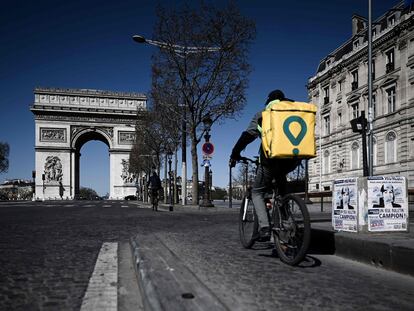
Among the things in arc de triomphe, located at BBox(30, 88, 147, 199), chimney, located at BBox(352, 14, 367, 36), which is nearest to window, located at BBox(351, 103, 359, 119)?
chimney, located at BBox(352, 14, 367, 36)

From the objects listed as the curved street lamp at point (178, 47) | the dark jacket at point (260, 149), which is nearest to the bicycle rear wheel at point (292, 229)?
the dark jacket at point (260, 149)

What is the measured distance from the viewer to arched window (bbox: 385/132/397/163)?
1171 inches

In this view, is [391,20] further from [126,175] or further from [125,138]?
[126,175]

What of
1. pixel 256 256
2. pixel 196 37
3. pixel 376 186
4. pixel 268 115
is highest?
pixel 196 37

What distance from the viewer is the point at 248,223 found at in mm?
4344

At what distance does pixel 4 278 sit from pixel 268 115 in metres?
2.57

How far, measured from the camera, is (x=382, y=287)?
2654 mm

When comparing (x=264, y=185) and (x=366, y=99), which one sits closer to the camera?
(x=264, y=185)

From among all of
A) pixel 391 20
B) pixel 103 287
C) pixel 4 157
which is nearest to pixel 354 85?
pixel 391 20

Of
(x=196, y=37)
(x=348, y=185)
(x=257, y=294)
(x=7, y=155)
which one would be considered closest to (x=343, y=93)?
(x=196, y=37)

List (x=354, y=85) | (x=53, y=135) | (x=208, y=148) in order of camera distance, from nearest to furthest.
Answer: (x=208, y=148)
(x=354, y=85)
(x=53, y=135)

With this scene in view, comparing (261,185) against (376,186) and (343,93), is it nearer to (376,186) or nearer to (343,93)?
(376,186)

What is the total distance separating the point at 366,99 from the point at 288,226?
3462 cm

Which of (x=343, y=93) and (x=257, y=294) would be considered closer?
(x=257, y=294)
